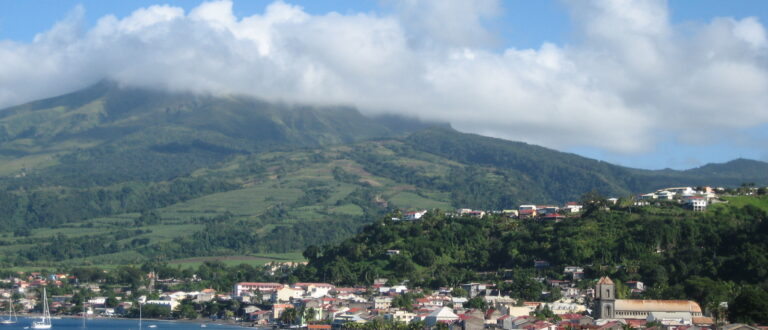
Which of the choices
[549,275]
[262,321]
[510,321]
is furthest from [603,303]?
[262,321]

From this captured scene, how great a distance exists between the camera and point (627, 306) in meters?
107

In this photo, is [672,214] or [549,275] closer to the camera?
[549,275]

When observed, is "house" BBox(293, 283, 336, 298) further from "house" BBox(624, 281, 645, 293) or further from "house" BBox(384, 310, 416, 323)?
"house" BBox(624, 281, 645, 293)

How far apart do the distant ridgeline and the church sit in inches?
163

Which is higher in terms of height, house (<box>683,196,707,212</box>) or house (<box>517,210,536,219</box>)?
house (<box>683,196,707,212</box>)

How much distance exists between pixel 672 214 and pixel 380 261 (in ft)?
123

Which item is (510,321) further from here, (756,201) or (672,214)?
(756,201)

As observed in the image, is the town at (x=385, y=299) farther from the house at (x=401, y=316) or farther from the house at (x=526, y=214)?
the house at (x=526, y=214)

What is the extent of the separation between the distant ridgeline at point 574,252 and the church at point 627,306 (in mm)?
4148

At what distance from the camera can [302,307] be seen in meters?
136

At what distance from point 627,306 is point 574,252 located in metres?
28.8

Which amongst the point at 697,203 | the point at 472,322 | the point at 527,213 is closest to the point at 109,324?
the point at 472,322

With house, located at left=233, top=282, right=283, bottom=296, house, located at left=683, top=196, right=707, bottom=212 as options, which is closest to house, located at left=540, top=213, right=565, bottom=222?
house, located at left=683, top=196, right=707, bottom=212

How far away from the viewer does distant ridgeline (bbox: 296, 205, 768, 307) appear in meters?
119
